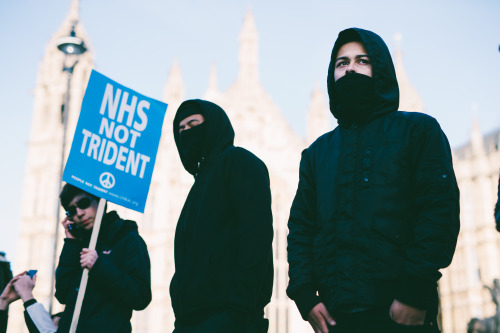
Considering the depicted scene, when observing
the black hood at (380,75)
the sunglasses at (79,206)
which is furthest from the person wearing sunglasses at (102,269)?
the black hood at (380,75)

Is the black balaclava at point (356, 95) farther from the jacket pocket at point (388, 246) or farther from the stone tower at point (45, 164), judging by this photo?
the stone tower at point (45, 164)

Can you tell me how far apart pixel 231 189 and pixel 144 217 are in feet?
63.4

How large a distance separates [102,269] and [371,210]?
1.80 meters

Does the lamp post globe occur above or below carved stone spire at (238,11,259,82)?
below

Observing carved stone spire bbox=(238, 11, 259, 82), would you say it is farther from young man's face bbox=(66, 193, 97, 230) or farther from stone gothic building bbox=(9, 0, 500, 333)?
young man's face bbox=(66, 193, 97, 230)

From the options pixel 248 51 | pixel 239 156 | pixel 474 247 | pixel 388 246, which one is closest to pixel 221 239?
pixel 239 156

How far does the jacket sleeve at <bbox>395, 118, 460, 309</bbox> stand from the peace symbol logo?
7.67ft

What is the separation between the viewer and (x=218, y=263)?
2.53 m

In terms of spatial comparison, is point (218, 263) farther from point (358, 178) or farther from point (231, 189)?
point (358, 178)

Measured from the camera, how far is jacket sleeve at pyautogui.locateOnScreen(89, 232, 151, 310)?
3.29 m

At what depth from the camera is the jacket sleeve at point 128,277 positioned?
10.8 feet

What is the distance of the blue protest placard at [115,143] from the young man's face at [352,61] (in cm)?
196

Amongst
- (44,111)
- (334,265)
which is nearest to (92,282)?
(334,265)

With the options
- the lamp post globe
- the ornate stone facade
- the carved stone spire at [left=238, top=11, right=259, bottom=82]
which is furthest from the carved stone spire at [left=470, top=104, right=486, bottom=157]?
the lamp post globe
